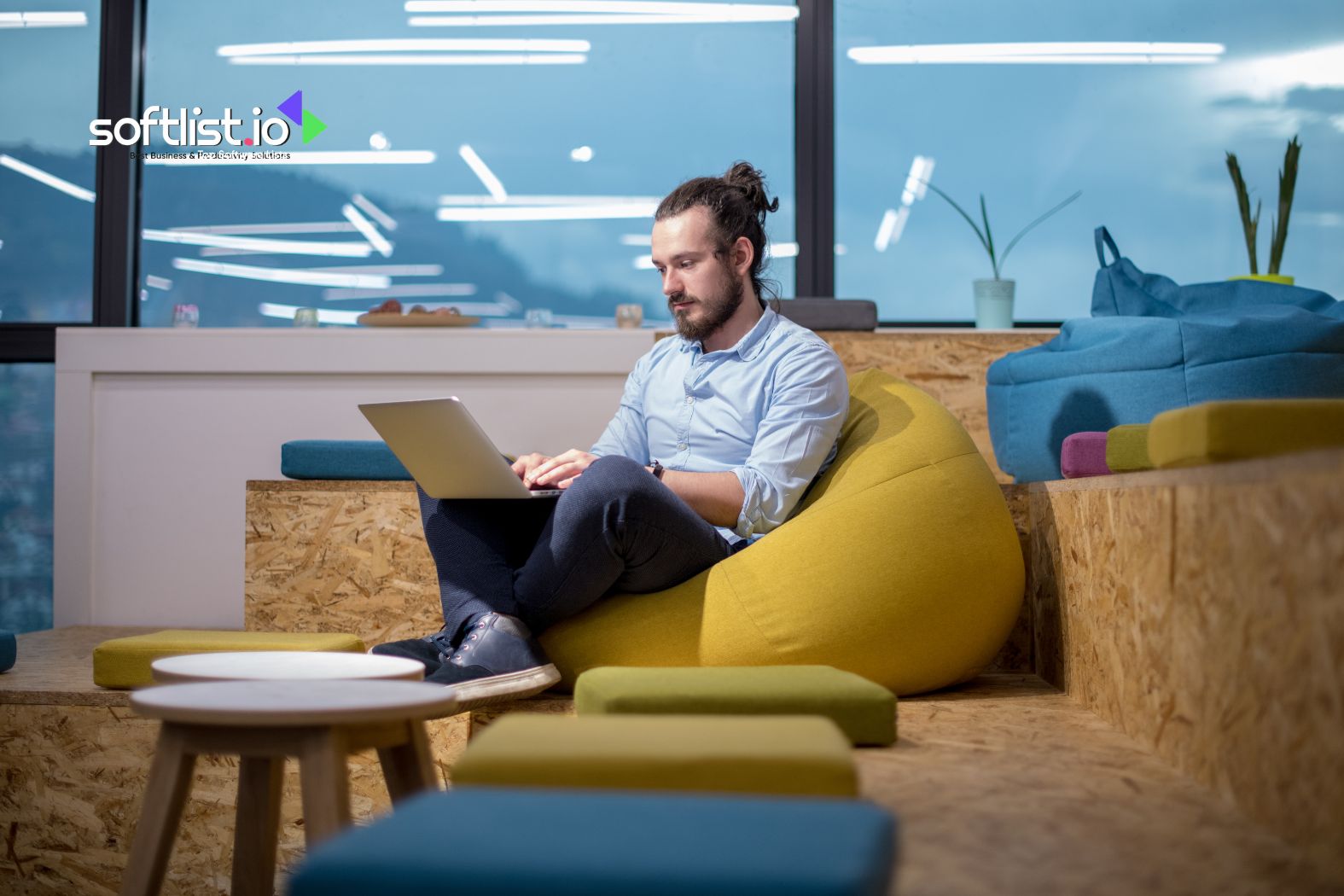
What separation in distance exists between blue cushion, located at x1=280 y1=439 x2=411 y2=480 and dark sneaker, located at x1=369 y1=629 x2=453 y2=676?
798mm

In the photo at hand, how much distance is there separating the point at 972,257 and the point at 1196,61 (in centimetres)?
94

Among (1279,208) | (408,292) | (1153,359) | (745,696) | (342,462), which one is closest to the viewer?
(745,696)

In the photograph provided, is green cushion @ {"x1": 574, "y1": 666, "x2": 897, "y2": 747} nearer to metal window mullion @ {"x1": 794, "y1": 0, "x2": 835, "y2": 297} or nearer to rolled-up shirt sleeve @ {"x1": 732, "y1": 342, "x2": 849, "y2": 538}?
rolled-up shirt sleeve @ {"x1": 732, "y1": 342, "x2": 849, "y2": 538}

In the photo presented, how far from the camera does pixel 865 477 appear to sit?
2.28m

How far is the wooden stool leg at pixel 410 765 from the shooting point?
1465 millimetres

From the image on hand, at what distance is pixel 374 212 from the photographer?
4.08 meters

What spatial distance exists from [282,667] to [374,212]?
2.69 meters

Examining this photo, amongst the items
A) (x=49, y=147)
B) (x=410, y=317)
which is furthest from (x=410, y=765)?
(x=49, y=147)

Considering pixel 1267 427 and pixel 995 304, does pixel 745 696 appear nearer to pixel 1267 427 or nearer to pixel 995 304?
pixel 1267 427

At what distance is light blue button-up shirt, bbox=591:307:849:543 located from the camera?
90.1 inches

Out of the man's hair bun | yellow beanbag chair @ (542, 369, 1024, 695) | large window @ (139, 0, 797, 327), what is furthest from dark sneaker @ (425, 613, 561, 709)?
large window @ (139, 0, 797, 327)

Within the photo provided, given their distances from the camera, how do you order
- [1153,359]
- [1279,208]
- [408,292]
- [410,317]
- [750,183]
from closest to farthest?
[1153,359], [750,183], [1279,208], [410,317], [408,292]

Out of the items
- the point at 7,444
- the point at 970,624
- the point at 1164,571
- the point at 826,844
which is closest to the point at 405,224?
the point at 7,444

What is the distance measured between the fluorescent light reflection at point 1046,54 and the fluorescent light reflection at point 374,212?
162cm
